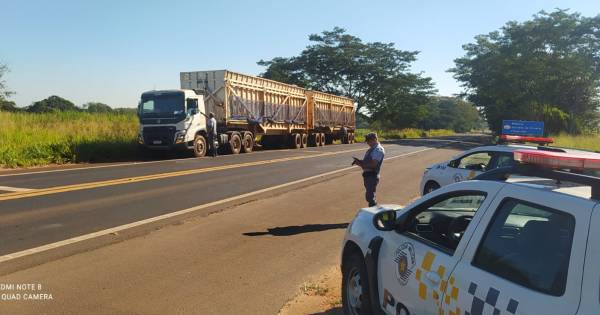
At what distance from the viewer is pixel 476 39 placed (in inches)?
2432

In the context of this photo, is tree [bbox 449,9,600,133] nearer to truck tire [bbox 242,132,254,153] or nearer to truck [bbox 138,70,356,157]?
truck [bbox 138,70,356,157]

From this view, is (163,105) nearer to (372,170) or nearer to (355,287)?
(372,170)

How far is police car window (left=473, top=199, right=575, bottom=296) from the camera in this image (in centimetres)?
239

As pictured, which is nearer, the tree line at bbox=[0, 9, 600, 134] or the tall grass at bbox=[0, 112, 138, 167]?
the tall grass at bbox=[0, 112, 138, 167]

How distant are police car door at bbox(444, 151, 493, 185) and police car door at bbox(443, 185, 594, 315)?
263 inches

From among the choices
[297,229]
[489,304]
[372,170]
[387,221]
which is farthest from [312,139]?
[489,304]

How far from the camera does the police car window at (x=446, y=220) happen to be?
3229mm

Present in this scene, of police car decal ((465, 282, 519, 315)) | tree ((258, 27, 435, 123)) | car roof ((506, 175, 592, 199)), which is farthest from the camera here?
tree ((258, 27, 435, 123))

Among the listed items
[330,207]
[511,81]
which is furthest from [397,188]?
[511,81]

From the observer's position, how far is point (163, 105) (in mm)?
20734

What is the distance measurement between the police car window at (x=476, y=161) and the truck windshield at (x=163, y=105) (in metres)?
13.5

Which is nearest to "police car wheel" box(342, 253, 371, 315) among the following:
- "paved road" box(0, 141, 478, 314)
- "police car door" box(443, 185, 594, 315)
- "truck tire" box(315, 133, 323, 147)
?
"paved road" box(0, 141, 478, 314)

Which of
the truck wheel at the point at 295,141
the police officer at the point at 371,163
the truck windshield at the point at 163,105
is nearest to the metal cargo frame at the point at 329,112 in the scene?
the truck wheel at the point at 295,141

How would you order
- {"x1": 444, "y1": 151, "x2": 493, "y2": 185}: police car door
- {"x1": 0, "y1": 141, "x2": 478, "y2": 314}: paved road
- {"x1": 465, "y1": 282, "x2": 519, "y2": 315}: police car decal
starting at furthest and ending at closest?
{"x1": 444, "y1": 151, "x2": 493, "y2": 185}: police car door
{"x1": 0, "y1": 141, "x2": 478, "y2": 314}: paved road
{"x1": 465, "y1": 282, "x2": 519, "y2": 315}: police car decal
